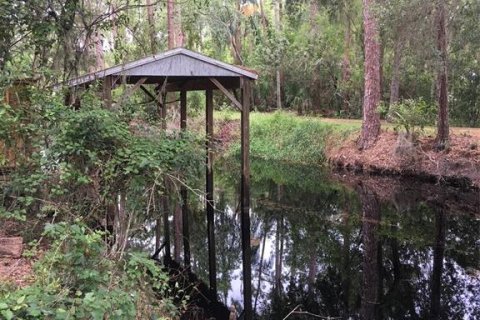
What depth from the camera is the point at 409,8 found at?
12258mm

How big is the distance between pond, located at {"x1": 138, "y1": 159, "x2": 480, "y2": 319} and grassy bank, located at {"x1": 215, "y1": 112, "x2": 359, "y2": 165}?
3764 mm

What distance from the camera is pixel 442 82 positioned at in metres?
14.6

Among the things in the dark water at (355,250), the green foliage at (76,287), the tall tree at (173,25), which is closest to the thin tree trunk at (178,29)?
the tall tree at (173,25)

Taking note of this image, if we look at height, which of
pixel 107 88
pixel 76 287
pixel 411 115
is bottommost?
pixel 76 287

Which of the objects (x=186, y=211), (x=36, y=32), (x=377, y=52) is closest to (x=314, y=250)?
(x=186, y=211)

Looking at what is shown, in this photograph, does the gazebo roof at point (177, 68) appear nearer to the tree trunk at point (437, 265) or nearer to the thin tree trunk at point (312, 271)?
the thin tree trunk at point (312, 271)

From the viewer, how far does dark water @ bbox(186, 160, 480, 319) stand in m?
7.18

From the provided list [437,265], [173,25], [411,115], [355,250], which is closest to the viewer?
[437,265]

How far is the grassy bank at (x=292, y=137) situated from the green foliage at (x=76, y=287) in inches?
600

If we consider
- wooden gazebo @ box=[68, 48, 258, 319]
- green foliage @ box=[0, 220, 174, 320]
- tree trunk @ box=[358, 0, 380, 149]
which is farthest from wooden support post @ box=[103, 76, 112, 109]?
tree trunk @ box=[358, 0, 380, 149]

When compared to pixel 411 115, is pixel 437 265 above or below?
below

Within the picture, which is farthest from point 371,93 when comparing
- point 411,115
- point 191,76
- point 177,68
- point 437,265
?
point 437,265

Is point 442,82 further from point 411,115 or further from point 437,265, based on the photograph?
point 437,265

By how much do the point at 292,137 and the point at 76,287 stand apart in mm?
18090
